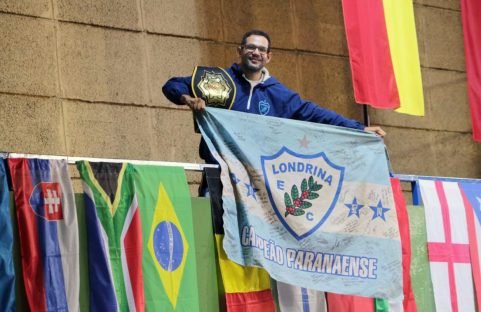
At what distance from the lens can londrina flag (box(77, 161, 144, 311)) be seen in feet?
25.2

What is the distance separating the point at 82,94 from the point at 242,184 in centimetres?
300

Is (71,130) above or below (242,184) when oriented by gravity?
above

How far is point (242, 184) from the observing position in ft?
28.3

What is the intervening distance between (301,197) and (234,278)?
35.1 inches

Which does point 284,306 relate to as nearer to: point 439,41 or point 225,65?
point 225,65

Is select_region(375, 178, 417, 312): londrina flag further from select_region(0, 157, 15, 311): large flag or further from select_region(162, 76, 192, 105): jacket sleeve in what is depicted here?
select_region(0, 157, 15, 311): large flag

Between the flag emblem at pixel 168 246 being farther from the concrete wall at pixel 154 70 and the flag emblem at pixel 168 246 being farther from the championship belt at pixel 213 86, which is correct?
the concrete wall at pixel 154 70

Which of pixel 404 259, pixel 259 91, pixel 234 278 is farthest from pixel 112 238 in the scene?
pixel 404 259

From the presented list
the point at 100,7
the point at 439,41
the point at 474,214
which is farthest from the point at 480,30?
the point at 100,7

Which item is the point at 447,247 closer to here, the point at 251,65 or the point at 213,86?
the point at 251,65

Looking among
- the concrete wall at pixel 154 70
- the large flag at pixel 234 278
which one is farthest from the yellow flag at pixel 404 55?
the large flag at pixel 234 278

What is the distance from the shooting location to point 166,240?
26.7 ft

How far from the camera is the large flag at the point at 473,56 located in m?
12.2

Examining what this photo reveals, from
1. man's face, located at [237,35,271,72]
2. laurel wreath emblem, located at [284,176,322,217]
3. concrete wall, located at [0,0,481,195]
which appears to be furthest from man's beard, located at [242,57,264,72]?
concrete wall, located at [0,0,481,195]
